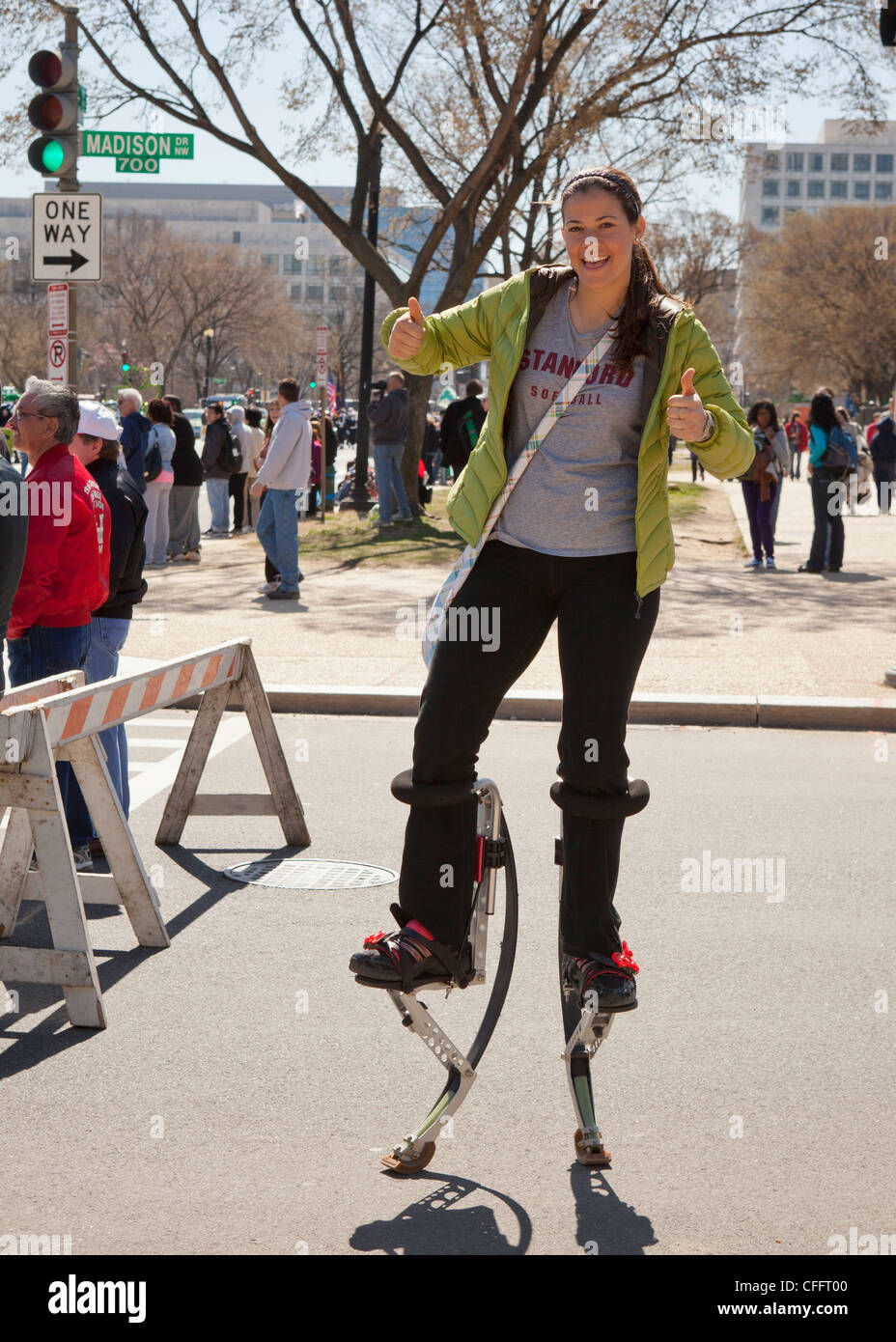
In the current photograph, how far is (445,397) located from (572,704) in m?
48.3

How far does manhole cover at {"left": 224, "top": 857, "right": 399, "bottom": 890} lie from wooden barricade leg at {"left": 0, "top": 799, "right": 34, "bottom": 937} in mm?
1179

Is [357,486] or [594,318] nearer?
[594,318]

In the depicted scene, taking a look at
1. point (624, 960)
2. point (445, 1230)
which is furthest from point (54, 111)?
point (445, 1230)

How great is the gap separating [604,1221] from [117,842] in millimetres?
2653

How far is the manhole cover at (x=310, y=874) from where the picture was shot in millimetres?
6617

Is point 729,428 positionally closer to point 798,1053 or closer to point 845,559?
point 798,1053

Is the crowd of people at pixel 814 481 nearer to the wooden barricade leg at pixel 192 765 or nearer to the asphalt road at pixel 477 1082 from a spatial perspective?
the asphalt road at pixel 477 1082

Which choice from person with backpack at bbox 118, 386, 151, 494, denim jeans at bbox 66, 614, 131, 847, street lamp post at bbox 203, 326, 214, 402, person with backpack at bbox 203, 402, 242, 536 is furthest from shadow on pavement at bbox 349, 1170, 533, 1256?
street lamp post at bbox 203, 326, 214, 402

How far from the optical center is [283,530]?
15547 mm

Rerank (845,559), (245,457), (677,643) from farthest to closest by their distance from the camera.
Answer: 1. (245,457)
2. (845,559)
3. (677,643)

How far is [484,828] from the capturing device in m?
4.11

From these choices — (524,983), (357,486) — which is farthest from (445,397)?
(524,983)

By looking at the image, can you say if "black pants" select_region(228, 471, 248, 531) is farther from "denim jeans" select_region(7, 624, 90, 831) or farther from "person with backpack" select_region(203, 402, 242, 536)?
"denim jeans" select_region(7, 624, 90, 831)

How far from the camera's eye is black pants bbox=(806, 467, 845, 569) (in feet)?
59.4
